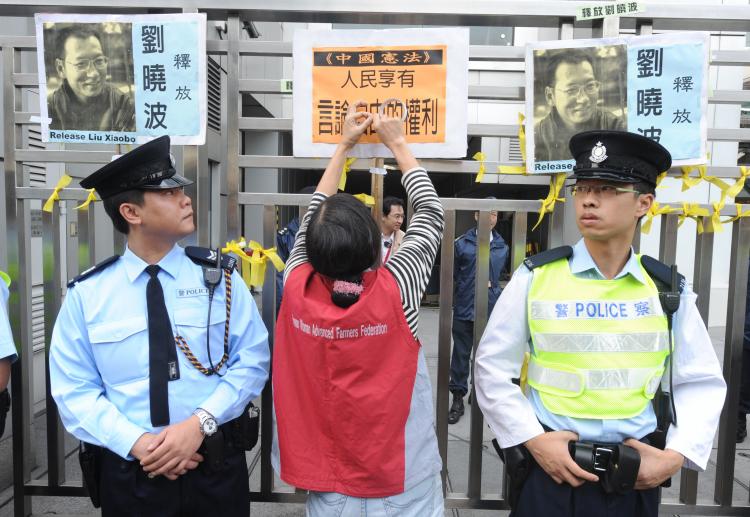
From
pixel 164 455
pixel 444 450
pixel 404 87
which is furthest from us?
pixel 444 450

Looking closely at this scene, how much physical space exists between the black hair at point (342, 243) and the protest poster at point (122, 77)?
1.07m

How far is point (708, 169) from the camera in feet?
7.59

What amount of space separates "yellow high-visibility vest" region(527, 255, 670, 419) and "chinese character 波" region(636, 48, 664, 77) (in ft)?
3.33

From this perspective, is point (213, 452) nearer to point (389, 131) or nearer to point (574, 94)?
point (389, 131)

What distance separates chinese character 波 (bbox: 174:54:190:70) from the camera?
2.27 m

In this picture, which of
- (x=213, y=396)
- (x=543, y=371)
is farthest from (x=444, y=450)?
(x=213, y=396)

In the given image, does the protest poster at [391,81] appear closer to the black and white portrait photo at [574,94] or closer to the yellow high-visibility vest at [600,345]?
the black and white portrait photo at [574,94]

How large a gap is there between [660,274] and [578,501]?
83 cm

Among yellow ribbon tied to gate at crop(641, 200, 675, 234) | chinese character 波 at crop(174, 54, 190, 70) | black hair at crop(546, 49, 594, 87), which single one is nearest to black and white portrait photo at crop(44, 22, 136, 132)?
chinese character 波 at crop(174, 54, 190, 70)

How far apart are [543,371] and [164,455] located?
131cm

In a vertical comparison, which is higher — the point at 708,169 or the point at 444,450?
the point at 708,169

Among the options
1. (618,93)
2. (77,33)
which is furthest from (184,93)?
(618,93)

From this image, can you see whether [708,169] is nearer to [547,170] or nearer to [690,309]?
[547,170]

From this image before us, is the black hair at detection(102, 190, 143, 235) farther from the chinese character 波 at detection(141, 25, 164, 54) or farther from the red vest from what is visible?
the chinese character 波 at detection(141, 25, 164, 54)
